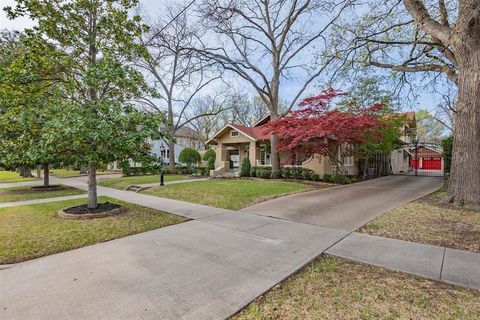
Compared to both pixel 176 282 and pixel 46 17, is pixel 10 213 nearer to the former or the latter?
pixel 46 17

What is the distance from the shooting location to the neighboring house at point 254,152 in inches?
687

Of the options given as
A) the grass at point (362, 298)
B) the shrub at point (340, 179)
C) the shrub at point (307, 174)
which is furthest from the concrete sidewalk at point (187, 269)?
the shrub at point (307, 174)

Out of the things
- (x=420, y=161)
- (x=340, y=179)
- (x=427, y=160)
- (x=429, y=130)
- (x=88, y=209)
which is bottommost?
(x=88, y=209)

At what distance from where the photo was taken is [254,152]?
20297mm

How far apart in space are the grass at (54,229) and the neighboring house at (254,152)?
12.1 m

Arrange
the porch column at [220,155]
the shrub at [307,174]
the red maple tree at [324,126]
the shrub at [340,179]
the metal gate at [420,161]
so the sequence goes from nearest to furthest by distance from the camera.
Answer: the red maple tree at [324,126] → the shrub at [340,179] → the shrub at [307,174] → the porch column at [220,155] → the metal gate at [420,161]

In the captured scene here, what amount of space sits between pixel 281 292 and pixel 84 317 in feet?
7.33

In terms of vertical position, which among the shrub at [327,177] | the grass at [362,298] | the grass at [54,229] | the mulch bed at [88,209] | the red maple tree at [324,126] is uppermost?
the red maple tree at [324,126]

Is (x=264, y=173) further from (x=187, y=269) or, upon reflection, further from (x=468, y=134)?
(x=187, y=269)

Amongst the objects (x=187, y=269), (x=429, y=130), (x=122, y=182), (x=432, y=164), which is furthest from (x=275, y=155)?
(x=429, y=130)

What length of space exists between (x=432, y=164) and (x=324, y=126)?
34.6 metres

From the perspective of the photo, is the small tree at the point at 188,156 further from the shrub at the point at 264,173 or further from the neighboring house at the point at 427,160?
the neighboring house at the point at 427,160

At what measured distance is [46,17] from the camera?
6797mm

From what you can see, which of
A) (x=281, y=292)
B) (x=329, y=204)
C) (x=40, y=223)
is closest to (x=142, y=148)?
(x=40, y=223)
